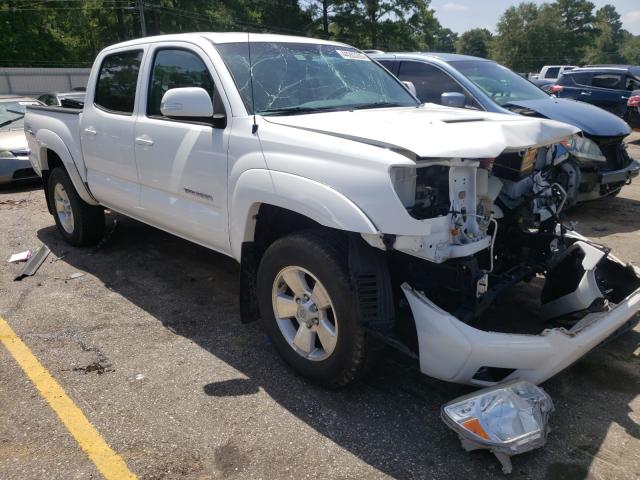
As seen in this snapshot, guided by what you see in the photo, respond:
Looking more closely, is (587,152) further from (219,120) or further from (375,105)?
(219,120)

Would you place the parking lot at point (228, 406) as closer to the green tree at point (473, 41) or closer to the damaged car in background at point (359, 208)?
the damaged car in background at point (359, 208)

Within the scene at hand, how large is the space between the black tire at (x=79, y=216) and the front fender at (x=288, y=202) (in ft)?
9.08

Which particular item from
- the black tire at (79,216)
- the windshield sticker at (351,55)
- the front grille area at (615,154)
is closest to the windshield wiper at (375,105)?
the windshield sticker at (351,55)

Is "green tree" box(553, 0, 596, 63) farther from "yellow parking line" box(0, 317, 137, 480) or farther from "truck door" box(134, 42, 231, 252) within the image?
"yellow parking line" box(0, 317, 137, 480)

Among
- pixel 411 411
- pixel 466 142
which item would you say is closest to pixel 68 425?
pixel 411 411

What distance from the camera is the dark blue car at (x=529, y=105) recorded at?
21.9 feet

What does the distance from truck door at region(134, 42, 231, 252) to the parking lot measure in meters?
0.76

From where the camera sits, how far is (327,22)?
155ft

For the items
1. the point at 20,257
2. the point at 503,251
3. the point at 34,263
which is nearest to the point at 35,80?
the point at 20,257

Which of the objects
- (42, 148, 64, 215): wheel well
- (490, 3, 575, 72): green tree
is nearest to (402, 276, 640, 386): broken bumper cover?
(42, 148, 64, 215): wheel well

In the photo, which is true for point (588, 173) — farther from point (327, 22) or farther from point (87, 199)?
point (327, 22)

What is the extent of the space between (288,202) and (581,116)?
219 inches

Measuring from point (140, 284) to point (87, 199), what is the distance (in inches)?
43.0

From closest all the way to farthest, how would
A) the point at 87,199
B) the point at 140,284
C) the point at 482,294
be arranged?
the point at 482,294, the point at 140,284, the point at 87,199
